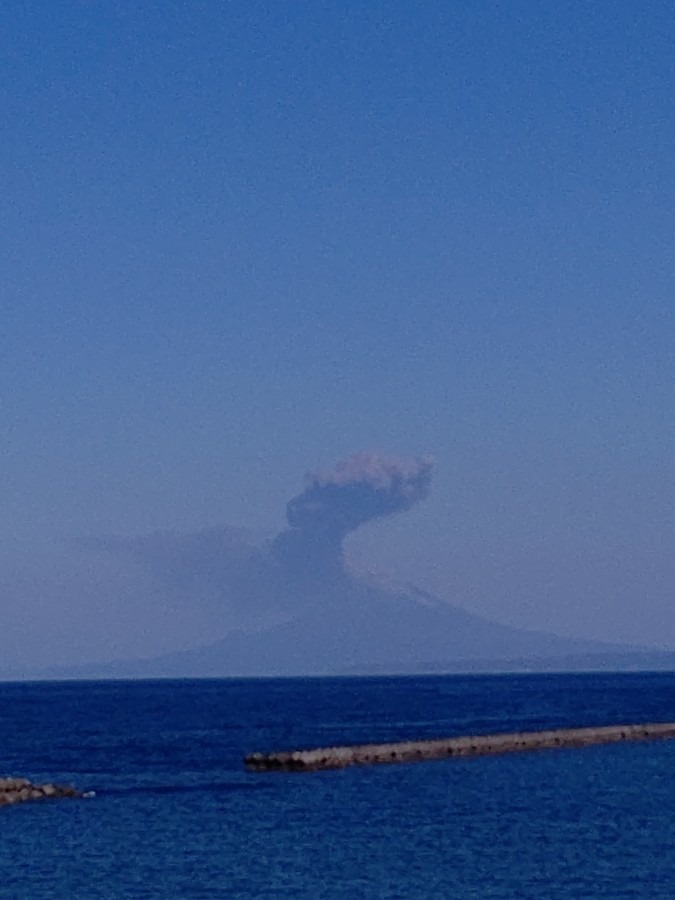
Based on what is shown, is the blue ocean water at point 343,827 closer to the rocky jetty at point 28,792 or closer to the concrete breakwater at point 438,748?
the rocky jetty at point 28,792

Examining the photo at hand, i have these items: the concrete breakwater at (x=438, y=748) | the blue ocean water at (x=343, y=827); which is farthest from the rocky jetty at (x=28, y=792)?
the concrete breakwater at (x=438, y=748)

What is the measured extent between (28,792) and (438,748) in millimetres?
26423

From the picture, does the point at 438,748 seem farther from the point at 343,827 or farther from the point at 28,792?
the point at 343,827

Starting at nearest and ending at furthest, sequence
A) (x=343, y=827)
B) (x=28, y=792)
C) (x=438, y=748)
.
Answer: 1. (x=343, y=827)
2. (x=28, y=792)
3. (x=438, y=748)

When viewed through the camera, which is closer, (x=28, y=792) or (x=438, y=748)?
(x=28, y=792)

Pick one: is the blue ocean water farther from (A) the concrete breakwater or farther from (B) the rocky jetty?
(A) the concrete breakwater

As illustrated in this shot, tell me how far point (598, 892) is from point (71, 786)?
35519mm

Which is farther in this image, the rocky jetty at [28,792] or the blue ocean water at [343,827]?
the rocky jetty at [28,792]

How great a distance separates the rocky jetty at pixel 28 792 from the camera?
208 feet

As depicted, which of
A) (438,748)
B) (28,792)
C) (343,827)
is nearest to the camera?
(343,827)

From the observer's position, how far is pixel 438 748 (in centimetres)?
8369

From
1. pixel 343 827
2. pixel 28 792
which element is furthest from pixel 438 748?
pixel 343 827

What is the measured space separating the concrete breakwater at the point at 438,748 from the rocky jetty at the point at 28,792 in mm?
12524

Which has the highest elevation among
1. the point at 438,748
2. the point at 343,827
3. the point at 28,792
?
the point at 438,748
